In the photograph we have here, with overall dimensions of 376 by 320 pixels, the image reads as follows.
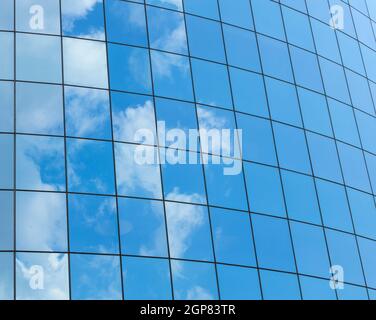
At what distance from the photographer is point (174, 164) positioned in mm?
40406

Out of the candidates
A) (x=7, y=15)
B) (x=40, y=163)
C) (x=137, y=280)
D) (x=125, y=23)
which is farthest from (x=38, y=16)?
(x=137, y=280)

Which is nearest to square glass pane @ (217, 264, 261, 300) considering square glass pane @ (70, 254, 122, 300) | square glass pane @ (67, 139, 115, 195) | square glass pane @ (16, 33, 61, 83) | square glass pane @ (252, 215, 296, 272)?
square glass pane @ (252, 215, 296, 272)

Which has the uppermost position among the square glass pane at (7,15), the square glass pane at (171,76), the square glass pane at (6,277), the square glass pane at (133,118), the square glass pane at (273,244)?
the square glass pane at (7,15)

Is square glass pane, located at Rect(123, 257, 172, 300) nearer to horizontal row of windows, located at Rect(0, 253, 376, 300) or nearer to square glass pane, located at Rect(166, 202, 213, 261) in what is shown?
horizontal row of windows, located at Rect(0, 253, 376, 300)

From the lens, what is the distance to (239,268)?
39.5m

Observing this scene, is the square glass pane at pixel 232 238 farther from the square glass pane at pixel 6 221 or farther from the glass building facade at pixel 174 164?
the square glass pane at pixel 6 221

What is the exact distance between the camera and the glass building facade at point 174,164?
1462 inches

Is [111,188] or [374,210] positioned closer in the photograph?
[111,188]

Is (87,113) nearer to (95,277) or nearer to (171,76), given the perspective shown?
(171,76)

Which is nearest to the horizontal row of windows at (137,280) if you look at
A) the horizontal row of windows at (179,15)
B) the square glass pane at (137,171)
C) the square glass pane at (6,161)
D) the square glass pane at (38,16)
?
the square glass pane at (137,171)
